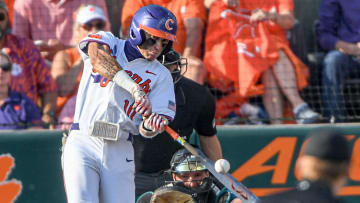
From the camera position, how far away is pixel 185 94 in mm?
6227

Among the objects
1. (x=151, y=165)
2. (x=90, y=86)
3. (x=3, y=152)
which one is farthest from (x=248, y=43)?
(x=90, y=86)

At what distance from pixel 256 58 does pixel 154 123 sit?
3.01 m

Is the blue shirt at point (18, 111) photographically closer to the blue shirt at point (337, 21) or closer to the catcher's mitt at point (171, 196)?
the catcher's mitt at point (171, 196)

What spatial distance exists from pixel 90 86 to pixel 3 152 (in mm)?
2356

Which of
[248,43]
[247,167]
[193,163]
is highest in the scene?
[248,43]

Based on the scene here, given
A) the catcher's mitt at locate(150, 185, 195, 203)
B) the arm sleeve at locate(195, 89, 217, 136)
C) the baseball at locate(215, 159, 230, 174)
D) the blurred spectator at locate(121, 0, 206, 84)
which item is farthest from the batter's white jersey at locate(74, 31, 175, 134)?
the blurred spectator at locate(121, 0, 206, 84)

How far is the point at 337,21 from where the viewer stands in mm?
7785

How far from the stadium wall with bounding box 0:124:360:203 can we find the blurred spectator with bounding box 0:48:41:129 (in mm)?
211

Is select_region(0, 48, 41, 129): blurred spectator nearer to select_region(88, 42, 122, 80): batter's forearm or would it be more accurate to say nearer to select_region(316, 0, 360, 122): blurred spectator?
select_region(88, 42, 122, 80): batter's forearm

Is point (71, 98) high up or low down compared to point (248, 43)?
down

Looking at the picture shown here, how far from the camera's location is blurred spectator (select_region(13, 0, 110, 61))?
7633 mm

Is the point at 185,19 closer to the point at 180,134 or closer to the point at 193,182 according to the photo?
the point at 180,134

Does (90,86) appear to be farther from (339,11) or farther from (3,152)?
(339,11)

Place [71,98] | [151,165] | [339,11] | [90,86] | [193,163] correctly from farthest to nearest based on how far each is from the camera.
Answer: [339,11] → [71,98] → [151,165] → [193,163] → [90,86]
